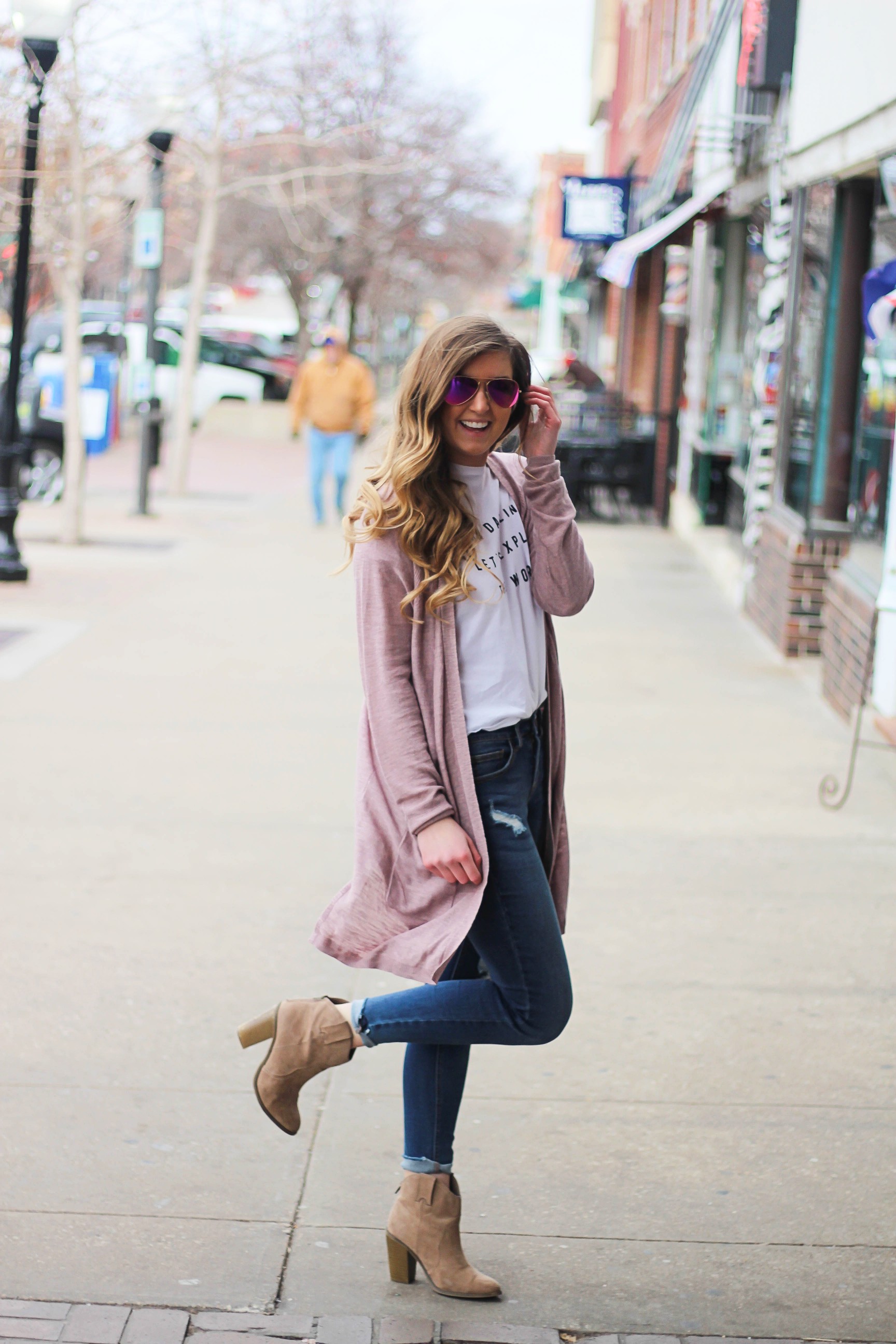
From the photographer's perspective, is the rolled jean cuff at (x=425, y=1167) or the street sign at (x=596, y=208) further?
the street sign at (x=596, y=208)

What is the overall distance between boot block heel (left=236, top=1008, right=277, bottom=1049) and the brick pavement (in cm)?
49

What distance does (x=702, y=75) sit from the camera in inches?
555

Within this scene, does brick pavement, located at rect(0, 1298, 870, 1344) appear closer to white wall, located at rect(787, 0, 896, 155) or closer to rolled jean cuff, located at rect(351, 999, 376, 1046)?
rolled jean cuff, located at rect(351, 999, 376, 1046)

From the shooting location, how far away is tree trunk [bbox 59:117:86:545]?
13375mm

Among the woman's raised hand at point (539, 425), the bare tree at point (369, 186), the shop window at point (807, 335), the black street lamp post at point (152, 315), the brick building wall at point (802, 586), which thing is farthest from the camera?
the bare tree at point (369, 186)

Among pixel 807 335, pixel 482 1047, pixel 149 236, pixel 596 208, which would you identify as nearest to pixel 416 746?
pixel 482 1047

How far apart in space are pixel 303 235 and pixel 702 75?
51.1ft

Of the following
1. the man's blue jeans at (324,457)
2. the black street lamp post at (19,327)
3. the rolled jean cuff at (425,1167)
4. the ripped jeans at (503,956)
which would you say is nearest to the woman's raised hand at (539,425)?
the ripped jeans at (503,956)

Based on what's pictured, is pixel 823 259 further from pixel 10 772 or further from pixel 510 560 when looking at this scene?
pixel 510 560

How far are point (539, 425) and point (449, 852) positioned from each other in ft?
2.53

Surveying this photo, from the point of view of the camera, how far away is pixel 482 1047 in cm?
429

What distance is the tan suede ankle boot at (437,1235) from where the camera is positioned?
10.1ft

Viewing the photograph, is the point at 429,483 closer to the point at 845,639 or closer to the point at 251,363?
the point at 845,639

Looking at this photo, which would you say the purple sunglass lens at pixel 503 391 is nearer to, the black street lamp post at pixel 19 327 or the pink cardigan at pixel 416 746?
the pink cardigan at pixel 416 746
